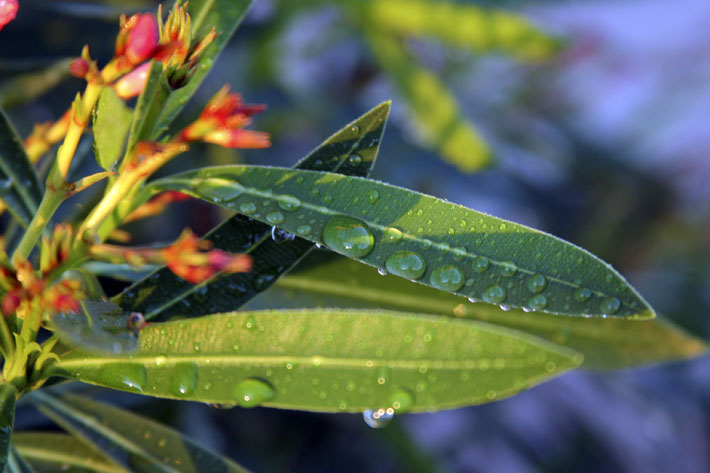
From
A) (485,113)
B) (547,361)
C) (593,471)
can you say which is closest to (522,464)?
(593,471)

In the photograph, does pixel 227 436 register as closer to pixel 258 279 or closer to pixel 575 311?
pixel 258 279

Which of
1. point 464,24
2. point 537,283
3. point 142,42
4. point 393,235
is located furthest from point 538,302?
point 464,24

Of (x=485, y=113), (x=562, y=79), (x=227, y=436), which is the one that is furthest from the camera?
(x=562, y=79)

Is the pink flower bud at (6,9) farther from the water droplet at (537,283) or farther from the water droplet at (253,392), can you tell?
the water droplet at (537,283)

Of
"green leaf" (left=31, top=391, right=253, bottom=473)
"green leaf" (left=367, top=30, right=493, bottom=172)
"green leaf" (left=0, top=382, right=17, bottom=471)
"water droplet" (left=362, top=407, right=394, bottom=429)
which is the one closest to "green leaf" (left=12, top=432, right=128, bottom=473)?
"green leaf" (left=31, top=391, right=253, bottom=473)

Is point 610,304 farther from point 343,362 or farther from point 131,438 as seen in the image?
point 131,438

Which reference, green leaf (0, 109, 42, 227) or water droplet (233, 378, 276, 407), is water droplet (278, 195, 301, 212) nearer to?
water droplet (233, 378, 276, 407)
